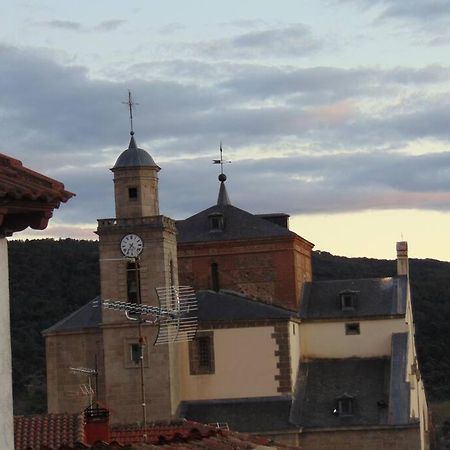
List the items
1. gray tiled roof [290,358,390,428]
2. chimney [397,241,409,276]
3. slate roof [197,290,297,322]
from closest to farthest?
gray tiled roof [290,358,390,428], slate roof [197,290,297,322], chimney [397,241,409,276]

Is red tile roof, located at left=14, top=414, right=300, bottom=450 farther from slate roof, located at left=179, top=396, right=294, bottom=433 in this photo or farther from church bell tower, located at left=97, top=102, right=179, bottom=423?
slate roof, located at left=179, top=396, right=294, bottom=433

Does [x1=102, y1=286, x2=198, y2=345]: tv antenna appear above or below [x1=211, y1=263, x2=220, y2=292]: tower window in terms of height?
below

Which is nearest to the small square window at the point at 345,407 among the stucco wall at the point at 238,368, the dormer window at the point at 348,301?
the stucco wall at the point at 238,368

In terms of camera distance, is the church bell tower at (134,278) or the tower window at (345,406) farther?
the tower window at (345,406)

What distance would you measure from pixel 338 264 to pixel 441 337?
24.0m

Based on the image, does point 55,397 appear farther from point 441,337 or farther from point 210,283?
point 441,337

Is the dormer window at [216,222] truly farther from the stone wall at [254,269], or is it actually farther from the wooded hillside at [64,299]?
the wooded hillside at [64,299]

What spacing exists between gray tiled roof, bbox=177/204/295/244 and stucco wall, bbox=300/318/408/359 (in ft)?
12.4

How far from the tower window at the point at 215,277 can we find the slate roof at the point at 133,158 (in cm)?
623

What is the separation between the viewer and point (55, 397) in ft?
173

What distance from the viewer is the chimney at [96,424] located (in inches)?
954

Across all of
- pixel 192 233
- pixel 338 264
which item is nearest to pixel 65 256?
pixel 338 264

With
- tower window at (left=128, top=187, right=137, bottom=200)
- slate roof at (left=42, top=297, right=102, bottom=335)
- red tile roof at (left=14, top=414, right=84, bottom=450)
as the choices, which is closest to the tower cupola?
tower window at (left=128, top=187, right=137, bottom=200)

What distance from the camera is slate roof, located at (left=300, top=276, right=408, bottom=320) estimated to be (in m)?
56.1
